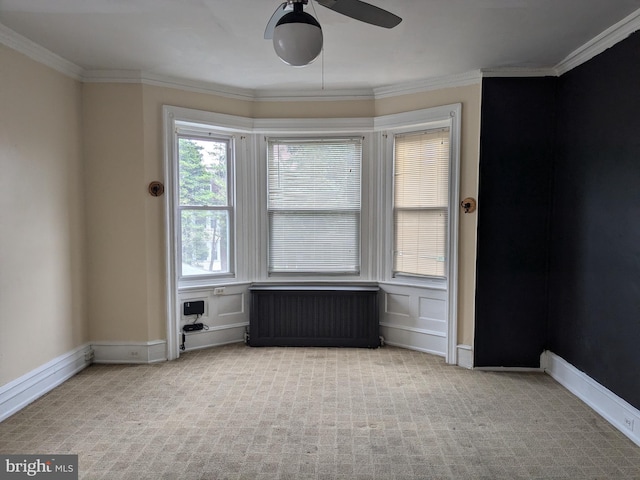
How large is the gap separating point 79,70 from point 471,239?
12.7 ft

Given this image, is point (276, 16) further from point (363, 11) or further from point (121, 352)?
point (121, 352)

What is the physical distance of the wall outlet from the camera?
9.43 feet

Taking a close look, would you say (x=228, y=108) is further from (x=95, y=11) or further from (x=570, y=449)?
(x=570, y=449)

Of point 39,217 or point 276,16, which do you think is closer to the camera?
point 276,16

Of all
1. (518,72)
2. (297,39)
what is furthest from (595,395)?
(297,39)

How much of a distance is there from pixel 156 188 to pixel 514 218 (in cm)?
332

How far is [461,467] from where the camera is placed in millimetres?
2539

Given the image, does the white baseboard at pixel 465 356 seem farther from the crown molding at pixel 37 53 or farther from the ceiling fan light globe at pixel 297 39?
the crown molding at pixel 37 53

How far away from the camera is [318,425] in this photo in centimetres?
302

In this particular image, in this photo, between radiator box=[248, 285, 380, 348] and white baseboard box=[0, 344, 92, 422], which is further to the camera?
radiator box=[248, 285, 380, 348]

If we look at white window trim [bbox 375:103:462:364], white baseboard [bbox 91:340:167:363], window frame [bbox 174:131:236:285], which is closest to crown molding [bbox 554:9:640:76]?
white window trim [bbox 375:103:462:364]

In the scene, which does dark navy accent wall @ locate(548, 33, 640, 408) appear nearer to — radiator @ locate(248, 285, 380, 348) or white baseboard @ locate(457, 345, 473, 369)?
white baseboard @ locate(457, 345, 473, 369)

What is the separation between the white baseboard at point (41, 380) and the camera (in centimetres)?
315

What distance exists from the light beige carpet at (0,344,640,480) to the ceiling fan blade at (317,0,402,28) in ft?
7.94
